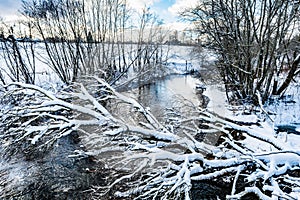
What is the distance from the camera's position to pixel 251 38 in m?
9.88

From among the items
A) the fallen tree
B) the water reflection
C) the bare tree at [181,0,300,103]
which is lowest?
the water reflection

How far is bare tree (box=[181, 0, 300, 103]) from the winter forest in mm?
43

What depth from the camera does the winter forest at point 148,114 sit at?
3.93m

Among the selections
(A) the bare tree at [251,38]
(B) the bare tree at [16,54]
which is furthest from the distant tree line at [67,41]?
(A) the bare tree at [251,38]

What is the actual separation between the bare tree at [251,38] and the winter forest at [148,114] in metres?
0.04

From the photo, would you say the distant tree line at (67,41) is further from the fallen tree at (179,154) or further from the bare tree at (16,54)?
the fallen tree at (179,154)

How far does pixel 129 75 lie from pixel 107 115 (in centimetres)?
1365

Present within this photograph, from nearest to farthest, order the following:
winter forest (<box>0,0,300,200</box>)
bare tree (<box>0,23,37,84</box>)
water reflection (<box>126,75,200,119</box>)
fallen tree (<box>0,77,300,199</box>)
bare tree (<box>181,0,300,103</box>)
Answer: fallen tree (<box>0,77,300,199</box>) < winter forest (<box>0,0,300,200</box>) < bare tree (<box>181,0,300,103</box>) < water reflection (<box>126,75,200,119</box>) < bare tree (<box>0,23,37,84</box>)

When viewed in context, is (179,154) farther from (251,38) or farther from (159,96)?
(159,96)

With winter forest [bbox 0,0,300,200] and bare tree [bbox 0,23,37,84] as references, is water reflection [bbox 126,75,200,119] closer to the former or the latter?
winter forest [bbox 0,0,300,200]

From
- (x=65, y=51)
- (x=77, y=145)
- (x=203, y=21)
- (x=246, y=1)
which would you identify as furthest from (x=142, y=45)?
(x=77, y=145)

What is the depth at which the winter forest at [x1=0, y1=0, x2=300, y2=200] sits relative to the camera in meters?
3.93

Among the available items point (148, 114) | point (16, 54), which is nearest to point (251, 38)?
point (148, 114)

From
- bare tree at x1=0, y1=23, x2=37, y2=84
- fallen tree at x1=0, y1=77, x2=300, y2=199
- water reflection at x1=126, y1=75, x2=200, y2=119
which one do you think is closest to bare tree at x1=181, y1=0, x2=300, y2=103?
water reflection at x1=126, y1=75, x2=200, y2=119
